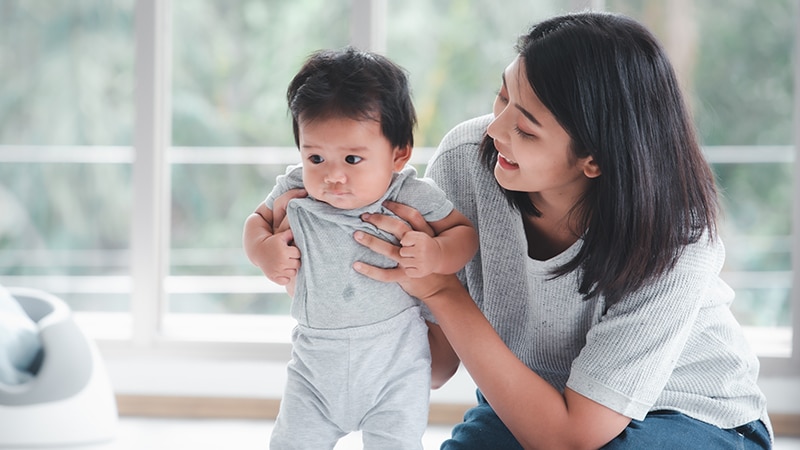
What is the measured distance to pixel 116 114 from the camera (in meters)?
3.47

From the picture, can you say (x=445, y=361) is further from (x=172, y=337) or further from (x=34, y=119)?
(x=34, y=119)

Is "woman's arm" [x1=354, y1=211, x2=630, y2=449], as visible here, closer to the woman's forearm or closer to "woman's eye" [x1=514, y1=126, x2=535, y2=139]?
the woman's forearm

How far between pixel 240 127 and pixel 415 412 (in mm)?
2175

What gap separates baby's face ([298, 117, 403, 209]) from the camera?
1.41 m

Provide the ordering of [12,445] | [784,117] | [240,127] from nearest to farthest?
[12,445], [784,117], [240,127]

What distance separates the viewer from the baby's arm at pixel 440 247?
1438 millimetres

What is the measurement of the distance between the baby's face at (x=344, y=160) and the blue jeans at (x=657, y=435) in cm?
56

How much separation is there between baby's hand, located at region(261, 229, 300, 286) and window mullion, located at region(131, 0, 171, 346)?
1855 millimetres

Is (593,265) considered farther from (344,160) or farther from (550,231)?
(344,160)

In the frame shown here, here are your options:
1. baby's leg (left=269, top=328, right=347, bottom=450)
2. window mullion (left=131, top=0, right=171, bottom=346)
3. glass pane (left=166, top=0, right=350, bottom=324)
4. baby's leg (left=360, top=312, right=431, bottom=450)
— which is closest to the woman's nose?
baby's leg (left=360, top=312, right=431, bottom=450)

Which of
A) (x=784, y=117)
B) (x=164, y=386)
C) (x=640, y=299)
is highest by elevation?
(x=784, y=117)

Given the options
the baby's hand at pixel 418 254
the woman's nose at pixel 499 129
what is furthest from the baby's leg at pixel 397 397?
the woman's nose at pixel 499 129

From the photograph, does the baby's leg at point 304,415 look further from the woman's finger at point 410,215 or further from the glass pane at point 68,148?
the glass pane at point 68,148

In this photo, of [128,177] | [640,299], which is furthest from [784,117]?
[128,177]
